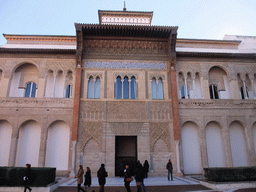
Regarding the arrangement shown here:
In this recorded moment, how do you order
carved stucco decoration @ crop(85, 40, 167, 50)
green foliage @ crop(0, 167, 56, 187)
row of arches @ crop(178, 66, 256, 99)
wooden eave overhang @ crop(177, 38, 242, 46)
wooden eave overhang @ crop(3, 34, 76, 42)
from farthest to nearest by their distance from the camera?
wooden eave overhang @ crop(177, 38, 242, 46) < wooden eave overhang @ crop(3, 34, 76, 42) < row of arches @ crop(178, 66, 256, 99) < carved stucco decoration @ crop(85, 40, 167, 50) < green foliage @ crop(0, 167, 56, 187)

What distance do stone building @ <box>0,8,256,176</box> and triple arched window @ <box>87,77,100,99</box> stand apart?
0.07 meters

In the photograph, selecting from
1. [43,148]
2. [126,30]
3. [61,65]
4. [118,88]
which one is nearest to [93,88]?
[118,88]

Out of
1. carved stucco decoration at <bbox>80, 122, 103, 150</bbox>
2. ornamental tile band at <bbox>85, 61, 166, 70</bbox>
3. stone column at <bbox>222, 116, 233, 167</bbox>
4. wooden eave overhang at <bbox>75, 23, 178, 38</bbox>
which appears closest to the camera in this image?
carved stucco decoration at <bbox>80, 122, 103, 150</bbox>

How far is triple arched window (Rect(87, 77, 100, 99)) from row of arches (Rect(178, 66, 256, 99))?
240 inches

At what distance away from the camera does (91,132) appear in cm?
1340

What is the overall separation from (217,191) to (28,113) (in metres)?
12.0

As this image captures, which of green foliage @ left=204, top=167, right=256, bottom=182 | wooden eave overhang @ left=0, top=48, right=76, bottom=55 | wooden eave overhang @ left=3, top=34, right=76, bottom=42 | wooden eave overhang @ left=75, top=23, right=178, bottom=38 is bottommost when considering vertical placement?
green foliage @ left=204, top=167, right=256, bottom=182

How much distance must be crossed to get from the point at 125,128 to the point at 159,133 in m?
2.33

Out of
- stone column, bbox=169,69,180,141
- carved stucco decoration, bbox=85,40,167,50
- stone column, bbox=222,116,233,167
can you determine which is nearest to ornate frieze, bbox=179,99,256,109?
stone column, bbox=169,69,180,141

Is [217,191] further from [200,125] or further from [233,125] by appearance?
[233,125]

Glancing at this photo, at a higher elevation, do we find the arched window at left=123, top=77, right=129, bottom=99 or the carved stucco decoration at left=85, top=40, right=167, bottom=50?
the carved stucco decoration at left=85, top=40, right=167, bottom=50

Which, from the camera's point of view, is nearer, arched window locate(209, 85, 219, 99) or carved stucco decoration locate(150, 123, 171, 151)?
carved stucco decoration locate(150, 123, 171, 151)

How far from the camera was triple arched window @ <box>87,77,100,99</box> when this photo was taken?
46.9ft

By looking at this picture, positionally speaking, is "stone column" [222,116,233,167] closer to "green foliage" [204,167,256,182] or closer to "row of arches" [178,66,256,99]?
"row of arches" [178,66,256,99]
